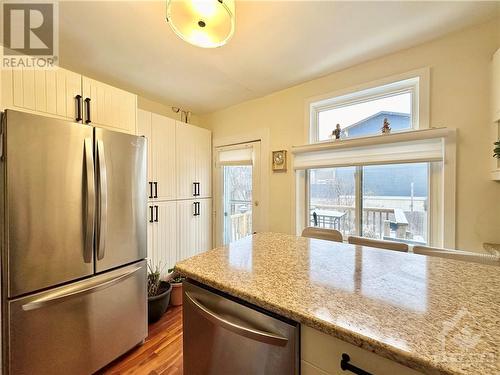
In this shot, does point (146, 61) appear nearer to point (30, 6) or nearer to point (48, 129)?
point (30, 6)

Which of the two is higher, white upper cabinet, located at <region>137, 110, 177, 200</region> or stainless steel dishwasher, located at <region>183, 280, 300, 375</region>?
white upper cabinet, located at <region>137, 110, 177, 200</region>

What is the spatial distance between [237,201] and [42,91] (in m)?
2.16

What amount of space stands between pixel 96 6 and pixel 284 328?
6.34 ft

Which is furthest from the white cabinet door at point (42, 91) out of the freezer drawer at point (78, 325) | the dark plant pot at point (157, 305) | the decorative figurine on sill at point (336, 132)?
the decorative figurine on sill at point (336, 132)

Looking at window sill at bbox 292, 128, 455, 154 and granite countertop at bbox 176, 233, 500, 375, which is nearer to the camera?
granite countertop at bbox 176, 233, 500, 375

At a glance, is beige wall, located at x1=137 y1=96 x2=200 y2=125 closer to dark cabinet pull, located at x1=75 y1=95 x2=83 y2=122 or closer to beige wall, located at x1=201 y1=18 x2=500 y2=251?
dark cabinet pull, located at x1=75 y1=95 x2=83 y2=122

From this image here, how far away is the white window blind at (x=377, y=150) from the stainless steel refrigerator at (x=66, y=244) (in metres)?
1.60

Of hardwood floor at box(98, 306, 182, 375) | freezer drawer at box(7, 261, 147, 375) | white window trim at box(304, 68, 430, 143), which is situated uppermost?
white window trim at box(304, 68, 430, 143)

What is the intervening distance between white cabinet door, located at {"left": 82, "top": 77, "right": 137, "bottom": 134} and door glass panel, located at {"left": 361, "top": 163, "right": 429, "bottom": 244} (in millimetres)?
2172

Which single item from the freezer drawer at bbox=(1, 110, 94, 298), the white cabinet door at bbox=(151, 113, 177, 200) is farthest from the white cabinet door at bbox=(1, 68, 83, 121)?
the white cabinet door at bbox=(151, 113, 177, 200)

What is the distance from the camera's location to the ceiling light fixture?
103cm

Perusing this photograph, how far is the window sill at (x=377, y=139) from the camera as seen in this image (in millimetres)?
1557

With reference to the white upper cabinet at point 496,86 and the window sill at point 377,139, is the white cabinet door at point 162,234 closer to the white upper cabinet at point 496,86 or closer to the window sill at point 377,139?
the window sill at point 377,139

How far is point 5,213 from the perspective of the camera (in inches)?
43.4
